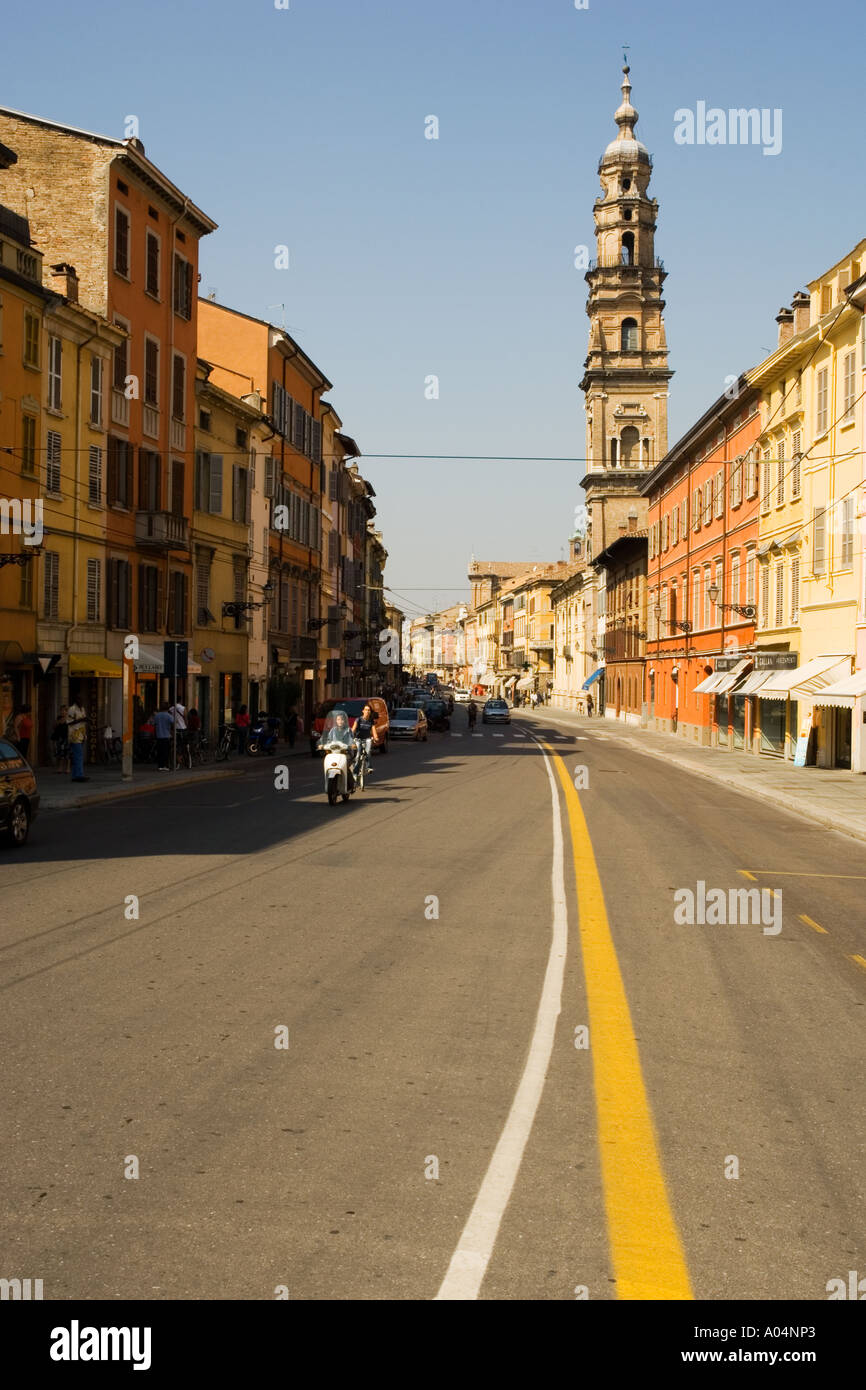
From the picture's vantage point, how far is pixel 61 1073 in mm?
6430

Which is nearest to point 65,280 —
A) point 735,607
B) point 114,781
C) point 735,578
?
point 114,781

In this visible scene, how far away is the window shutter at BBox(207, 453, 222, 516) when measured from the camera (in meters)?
45.2

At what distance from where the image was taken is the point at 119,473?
122 feet

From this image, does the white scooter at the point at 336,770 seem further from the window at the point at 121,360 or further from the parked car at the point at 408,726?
the parked car at the point at 408,726

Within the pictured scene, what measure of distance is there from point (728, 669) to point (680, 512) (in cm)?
1586

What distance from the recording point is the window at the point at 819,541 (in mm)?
36531

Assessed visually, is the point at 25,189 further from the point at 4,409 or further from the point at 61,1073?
the point at 61,1073

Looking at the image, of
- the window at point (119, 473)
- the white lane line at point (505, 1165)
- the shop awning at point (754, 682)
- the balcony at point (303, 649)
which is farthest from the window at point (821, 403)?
the white lane line at point (505, 1165)

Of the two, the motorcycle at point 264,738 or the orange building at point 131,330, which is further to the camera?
the motorcycle at point 264,738

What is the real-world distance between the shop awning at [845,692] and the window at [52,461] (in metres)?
20.4

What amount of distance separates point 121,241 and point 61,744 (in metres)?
16.0

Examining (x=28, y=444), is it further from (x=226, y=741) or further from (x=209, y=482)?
(x=209, y=482)

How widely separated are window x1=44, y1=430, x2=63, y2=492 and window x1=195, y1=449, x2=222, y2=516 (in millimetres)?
10662

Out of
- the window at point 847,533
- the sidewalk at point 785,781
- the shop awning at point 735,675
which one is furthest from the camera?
the shop awning at point 735,675
